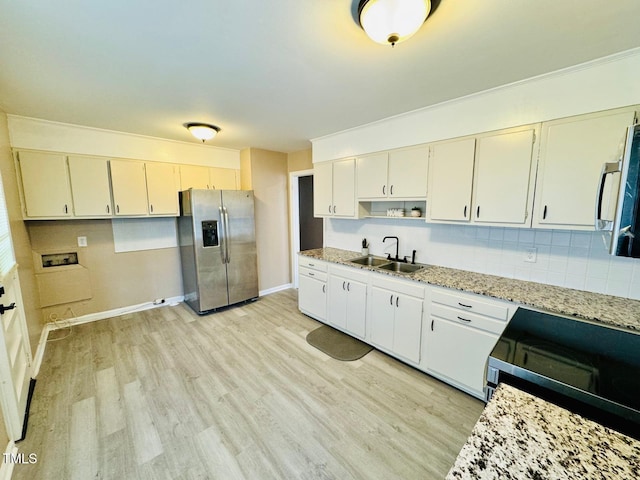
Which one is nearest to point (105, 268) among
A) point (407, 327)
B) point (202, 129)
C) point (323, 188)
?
point (202, 129)

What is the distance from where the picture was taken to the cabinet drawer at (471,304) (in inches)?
74.4

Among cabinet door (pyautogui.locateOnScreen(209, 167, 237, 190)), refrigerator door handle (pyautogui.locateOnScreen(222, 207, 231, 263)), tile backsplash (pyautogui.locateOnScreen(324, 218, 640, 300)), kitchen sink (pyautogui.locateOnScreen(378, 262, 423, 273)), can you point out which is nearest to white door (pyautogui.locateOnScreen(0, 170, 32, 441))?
refrigerator door handle (pyautogui.locateOnScreen(222, 207, 231, 263))

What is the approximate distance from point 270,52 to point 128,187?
2880 millimetres

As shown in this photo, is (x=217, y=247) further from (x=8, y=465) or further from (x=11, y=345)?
(x=8, y=465)

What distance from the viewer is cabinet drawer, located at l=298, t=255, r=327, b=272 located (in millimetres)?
3264

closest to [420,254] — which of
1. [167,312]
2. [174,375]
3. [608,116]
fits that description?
[608,116]

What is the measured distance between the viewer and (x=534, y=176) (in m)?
1.95

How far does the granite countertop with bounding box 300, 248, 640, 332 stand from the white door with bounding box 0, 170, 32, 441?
287 centimetres

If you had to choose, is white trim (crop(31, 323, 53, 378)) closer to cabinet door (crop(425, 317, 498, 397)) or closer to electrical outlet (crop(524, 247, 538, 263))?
cabinet door (crop(425, 317, 498, 397))

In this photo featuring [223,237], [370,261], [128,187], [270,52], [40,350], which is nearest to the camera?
[270,52]

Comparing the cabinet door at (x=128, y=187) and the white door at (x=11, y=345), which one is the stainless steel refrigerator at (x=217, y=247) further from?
the white door at (x=11, y=345)

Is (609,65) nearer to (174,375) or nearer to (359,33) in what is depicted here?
(359,33)

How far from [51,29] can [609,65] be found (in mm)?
3367

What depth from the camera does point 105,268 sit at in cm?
351
